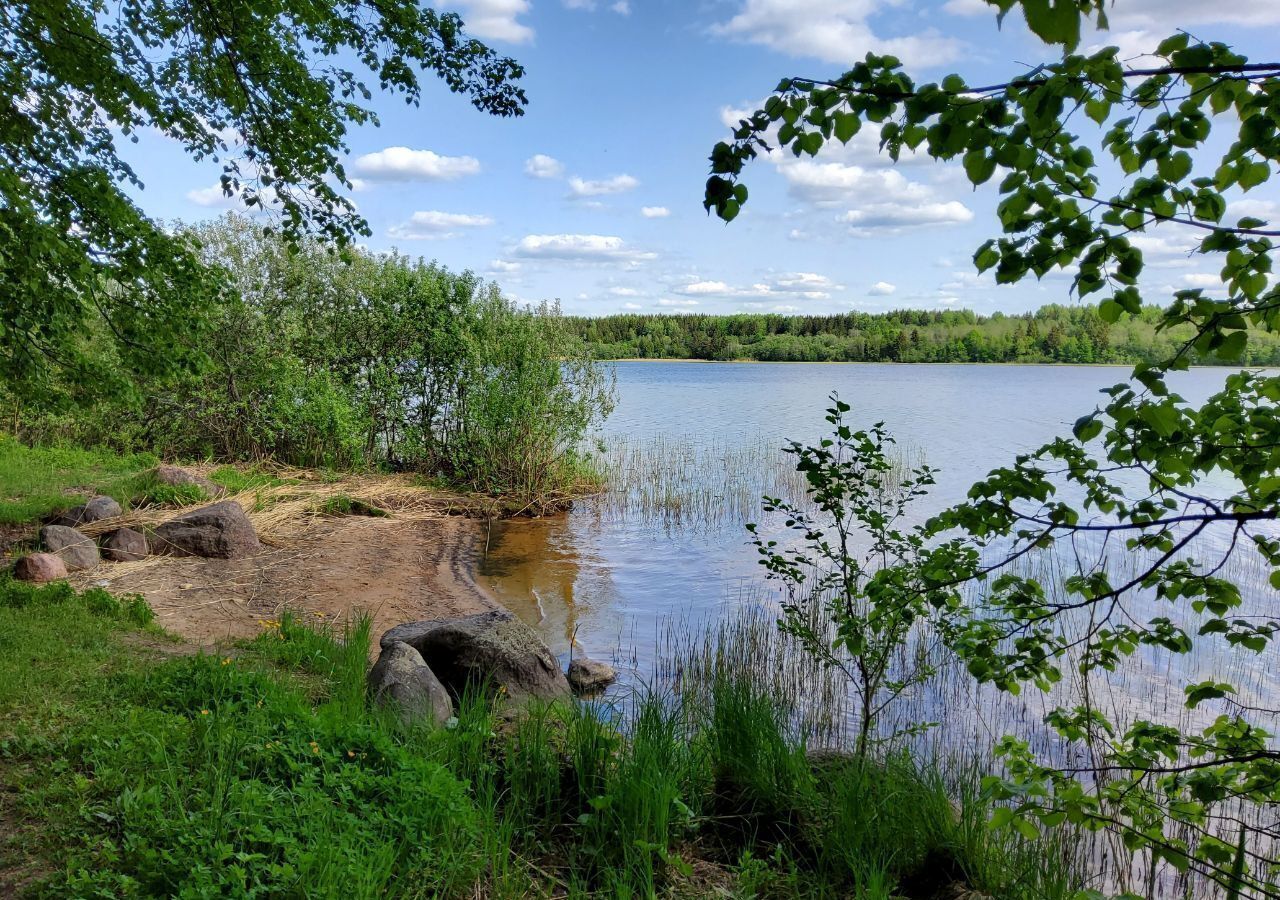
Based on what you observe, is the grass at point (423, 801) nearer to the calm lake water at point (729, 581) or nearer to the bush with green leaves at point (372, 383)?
the calm lake water at point (729, 581)

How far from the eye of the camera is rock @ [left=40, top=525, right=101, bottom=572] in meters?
7.86

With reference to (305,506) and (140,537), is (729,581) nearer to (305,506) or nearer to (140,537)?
(305,506)

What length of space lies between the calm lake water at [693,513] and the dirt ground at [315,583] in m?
0.86

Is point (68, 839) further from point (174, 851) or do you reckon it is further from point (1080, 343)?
point (1080, 343)

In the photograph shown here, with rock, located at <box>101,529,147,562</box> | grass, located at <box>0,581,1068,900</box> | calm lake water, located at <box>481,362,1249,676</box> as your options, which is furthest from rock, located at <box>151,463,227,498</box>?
grass, located at <box>0,581,1068,900</box>

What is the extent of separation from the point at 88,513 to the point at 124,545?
1163 millimetres

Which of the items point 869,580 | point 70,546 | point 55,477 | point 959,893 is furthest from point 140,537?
point 959,893

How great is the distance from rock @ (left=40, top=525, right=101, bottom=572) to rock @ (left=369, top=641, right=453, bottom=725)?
169 inches

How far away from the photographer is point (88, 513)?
9.26m

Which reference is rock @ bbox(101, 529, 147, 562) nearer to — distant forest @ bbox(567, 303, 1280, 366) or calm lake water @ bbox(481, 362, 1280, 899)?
calm lake water @ bbox(481, 362, 1280, 899)

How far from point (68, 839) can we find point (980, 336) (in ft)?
249

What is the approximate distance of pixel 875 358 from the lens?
81.9 metres

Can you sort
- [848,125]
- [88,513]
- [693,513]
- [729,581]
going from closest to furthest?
[848,125] < [88,513] < [729,581] < [693,513]

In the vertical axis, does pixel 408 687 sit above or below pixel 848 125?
below
